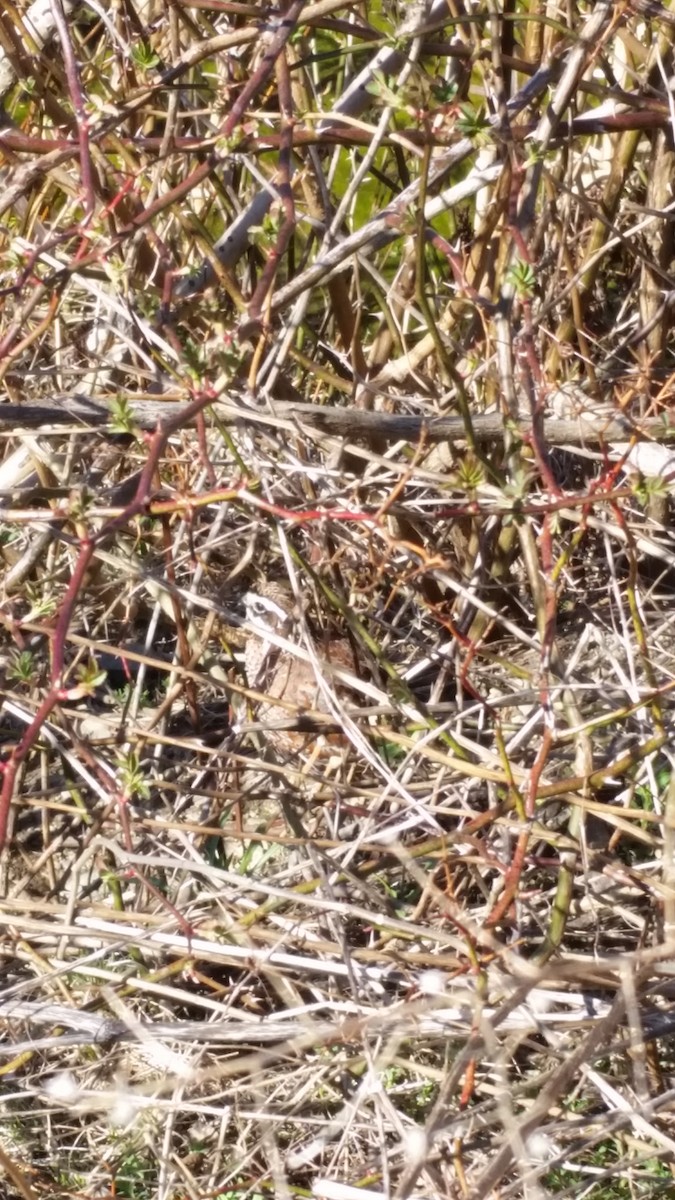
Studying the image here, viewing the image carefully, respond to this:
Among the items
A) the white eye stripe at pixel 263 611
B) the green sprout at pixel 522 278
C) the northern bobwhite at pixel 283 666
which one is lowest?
the northern bobwhite at pixel 283 666

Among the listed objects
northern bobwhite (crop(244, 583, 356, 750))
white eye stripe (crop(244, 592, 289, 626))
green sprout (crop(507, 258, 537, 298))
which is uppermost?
green sprout (crop(507, 258, 537, 298))

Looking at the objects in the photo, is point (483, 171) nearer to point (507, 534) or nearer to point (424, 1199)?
point (507, 534)

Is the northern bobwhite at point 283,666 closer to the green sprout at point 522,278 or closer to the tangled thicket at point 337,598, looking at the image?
the tangled thicket at point 337,598

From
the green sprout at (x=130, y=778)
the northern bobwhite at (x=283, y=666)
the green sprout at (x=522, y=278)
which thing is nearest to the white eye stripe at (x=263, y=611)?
the northern bobwhite at (x=283, y=666)

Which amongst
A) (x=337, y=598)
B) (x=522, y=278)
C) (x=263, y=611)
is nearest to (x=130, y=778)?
(x=337, y=598)

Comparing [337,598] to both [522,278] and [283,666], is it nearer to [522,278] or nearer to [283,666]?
[283,666]

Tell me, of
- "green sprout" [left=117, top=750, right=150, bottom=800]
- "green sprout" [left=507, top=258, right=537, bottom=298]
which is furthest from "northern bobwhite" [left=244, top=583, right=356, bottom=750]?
"green sprout" [left=507, top=258, right=537, bottom=298]

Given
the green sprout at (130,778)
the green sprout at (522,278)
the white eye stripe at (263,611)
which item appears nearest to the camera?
the green sprout at (522,278)

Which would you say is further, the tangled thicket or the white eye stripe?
the white eye stripe

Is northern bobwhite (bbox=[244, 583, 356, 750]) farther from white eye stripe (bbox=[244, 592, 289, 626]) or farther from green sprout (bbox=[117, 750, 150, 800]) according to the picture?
green sprout (bbox=[117, 750, 150, 800])
